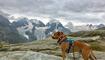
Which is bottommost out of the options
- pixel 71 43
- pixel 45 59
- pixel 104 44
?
pixel 104 44

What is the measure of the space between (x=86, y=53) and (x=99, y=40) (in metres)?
59.3

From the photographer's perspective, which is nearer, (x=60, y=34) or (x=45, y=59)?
(x=60, y=34)

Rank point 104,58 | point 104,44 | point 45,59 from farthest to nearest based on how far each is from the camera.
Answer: point 104,44, point 104,58, point 45,59

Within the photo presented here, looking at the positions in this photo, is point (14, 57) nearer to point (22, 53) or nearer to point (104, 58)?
point (22, 53)

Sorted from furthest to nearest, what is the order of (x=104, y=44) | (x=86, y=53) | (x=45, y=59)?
1. (x=104, y=44)
2. (x=45, y=59)
3. (x=86, y=53)

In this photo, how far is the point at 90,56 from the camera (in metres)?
25.3

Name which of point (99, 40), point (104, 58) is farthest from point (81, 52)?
point (99, 40)

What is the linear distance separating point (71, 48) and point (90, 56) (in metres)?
1.84

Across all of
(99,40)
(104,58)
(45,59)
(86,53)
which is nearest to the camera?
(86,53)

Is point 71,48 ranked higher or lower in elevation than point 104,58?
higher

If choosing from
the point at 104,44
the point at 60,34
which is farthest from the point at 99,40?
the point at 60,34

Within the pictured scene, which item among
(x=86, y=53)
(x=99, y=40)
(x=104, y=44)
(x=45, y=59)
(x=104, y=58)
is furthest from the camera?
(x=99, y=40)

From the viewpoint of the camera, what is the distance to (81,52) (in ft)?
81.6

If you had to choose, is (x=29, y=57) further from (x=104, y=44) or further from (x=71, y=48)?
(x=104, y=44)
